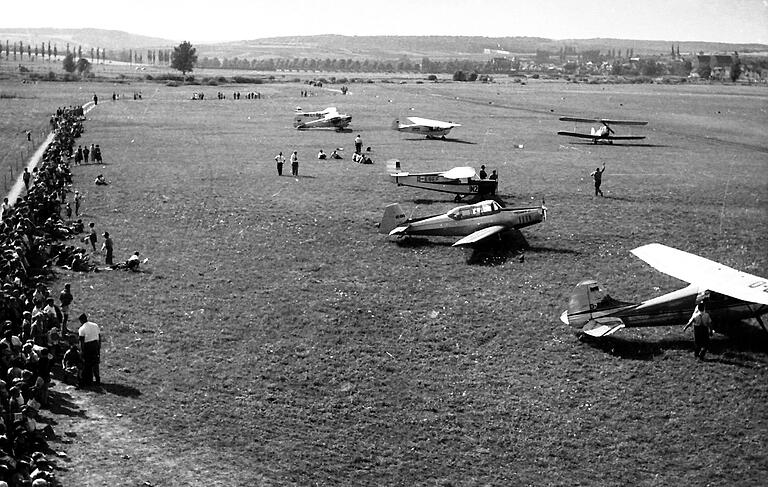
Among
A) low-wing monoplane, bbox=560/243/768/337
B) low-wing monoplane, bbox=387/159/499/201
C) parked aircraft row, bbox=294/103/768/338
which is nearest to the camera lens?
low-wing monoplane, bbox=560/243/768/337

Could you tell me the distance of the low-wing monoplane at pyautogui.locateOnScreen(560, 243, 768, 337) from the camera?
79.7ft

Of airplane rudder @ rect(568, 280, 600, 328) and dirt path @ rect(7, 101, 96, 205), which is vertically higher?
dirt path @ rect(7, 101, 96, 205)

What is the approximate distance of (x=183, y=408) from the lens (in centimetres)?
2153

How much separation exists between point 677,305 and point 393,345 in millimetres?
9392

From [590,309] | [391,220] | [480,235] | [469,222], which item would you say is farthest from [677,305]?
[391,220]

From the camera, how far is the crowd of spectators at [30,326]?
16.9m

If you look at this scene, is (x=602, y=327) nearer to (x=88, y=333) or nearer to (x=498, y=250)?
(x=498, y=250)

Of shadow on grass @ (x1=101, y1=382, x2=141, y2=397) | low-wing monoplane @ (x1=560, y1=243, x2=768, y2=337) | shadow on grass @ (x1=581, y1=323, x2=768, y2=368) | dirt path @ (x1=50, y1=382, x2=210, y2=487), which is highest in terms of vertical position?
low-wing monoplane @ (x1=560, y1=243, x2=768, y2=337)

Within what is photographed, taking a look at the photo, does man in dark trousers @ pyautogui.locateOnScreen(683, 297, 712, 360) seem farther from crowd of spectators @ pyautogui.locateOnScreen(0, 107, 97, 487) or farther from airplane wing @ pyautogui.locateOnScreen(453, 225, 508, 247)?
crowd of spectators @ pyautogui.locateOnScreen(0, 107, 97, 487)

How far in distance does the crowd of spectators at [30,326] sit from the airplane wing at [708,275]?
63.1 ft

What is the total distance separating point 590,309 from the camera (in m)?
25.8

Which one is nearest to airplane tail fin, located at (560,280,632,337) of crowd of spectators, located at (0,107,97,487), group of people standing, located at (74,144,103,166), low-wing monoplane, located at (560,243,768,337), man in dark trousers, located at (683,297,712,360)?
low-wing monoplane, located at (560,243,768,337)

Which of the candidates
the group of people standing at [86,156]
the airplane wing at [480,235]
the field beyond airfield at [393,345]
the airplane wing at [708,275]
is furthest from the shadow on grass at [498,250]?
the group of people standing at [86,156]

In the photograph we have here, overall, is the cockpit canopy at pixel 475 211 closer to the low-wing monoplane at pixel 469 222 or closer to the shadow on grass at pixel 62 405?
the low-wing monoplane at pixel 469 222
